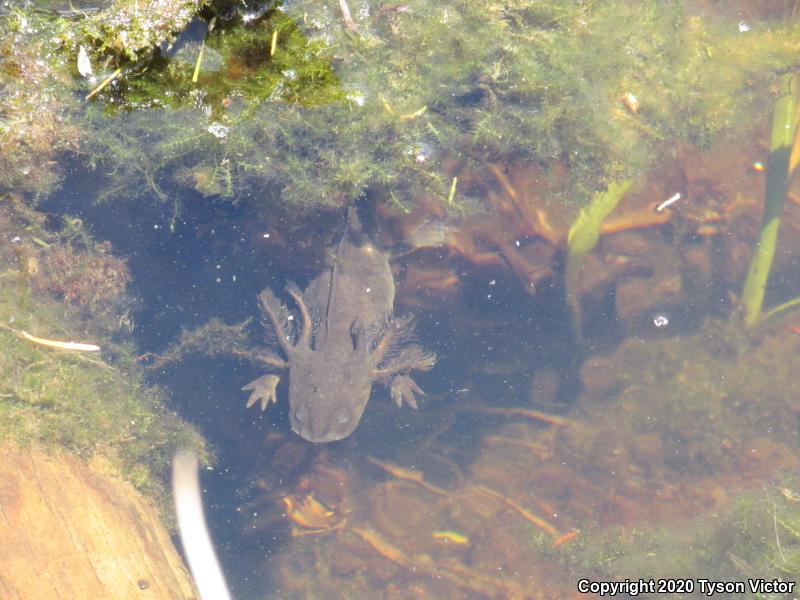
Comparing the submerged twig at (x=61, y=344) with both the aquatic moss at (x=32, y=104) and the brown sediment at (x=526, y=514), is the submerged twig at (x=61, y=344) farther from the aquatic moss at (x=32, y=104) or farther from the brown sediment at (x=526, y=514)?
the brown sediment at (x=526, y=514)

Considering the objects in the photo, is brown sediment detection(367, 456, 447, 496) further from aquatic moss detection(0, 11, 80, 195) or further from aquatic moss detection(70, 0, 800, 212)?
aquatic moss detection(0, 11, 80, 195)

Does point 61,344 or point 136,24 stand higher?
point 136,24

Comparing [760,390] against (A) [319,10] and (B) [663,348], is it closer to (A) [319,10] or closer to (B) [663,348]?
(B) [663,348]

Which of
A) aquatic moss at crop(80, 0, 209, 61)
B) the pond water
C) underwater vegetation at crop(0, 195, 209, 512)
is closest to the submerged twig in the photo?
underwater vegetation at crop(0, 195, 209, 512)

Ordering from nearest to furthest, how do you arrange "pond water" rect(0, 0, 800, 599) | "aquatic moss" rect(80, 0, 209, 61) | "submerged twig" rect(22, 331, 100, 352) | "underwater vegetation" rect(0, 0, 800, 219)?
1. "aquatic moss" rect(80, 0, 209, 61)
2. "underwater vegetation" rect(0, 0, 800, 219)
3. "submerged twig" rect(22, 331, 100, 352)
4. "pond water" rect(0, 0, 800, 599)

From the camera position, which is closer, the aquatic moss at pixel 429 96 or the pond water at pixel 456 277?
the aquatic moss at pixel 429 96

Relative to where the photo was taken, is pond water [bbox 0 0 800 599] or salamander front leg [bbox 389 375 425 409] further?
salamander front leg [bbox 389 375 425 409]

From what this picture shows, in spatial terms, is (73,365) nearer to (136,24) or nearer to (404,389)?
(136,24)

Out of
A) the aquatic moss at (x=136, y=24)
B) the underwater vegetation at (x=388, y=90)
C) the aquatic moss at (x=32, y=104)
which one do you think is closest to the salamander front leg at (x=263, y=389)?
the underwater vegetation at (x=388, y=90)

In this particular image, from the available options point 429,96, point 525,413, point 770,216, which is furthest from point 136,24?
point 770,216
